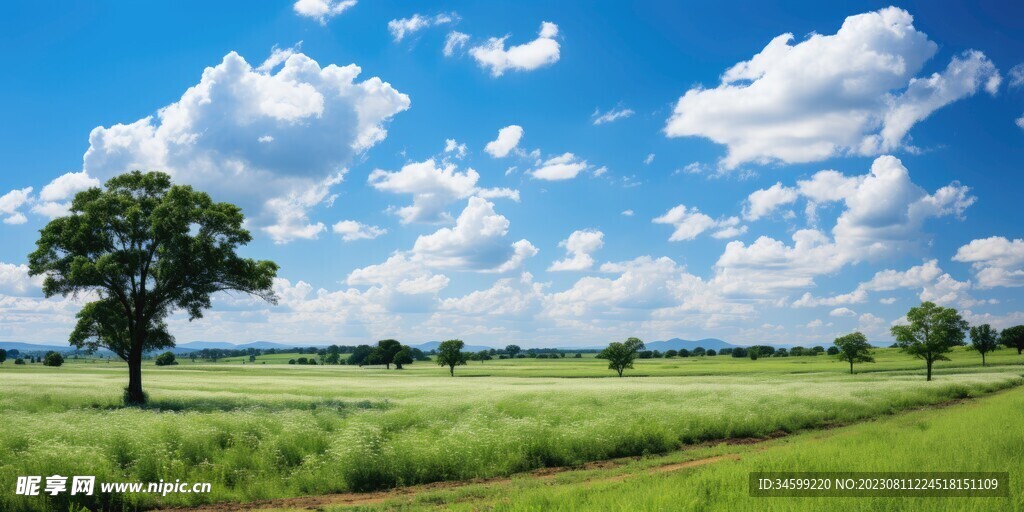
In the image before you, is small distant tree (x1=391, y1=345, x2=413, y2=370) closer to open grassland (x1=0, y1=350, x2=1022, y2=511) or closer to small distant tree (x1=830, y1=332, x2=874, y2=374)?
small distant tree (x1=830, y1=332, x2=874, y2=374)

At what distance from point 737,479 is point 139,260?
3700cm

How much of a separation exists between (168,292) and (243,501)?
90.1ft

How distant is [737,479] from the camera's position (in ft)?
46.5

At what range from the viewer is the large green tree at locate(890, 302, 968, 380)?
6950 cm

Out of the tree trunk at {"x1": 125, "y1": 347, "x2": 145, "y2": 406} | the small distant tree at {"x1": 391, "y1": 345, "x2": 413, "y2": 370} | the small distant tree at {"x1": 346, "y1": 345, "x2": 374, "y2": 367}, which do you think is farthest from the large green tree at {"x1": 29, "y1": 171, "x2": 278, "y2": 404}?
the small distant tree at {"x1": 346, "y1": 345, "x2": 374, "y2": 367}

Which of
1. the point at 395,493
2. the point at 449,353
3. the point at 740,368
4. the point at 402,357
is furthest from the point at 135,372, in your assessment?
the point at 402,357

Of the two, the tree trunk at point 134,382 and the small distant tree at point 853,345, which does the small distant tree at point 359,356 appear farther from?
the tree trunk at point 134,382

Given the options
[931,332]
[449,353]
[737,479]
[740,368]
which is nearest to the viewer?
[737,479]

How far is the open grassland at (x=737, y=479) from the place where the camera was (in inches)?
464

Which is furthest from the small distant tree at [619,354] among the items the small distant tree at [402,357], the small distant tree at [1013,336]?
the small distant tree at [1013,336]

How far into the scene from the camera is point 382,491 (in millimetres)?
16719

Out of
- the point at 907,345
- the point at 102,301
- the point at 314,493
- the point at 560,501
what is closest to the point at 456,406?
the point at 314,493

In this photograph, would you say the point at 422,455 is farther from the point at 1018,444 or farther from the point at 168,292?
the point at 168,292

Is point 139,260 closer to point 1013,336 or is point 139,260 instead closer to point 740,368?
point 740,368
